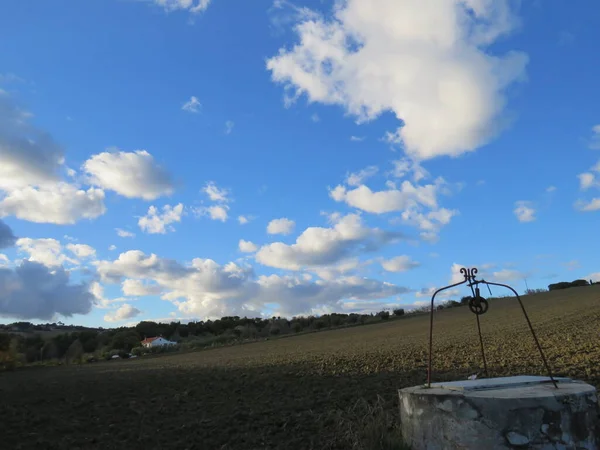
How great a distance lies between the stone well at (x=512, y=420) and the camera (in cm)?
513

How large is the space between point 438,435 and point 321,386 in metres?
14.4

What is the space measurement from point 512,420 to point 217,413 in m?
12.1

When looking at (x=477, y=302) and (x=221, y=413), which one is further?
(x=221, y=413)

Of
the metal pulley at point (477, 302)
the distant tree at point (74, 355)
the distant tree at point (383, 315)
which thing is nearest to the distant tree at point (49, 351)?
the distant tree at point (74, 355)

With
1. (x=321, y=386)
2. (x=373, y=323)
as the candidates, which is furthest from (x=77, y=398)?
(x=373, y=323)

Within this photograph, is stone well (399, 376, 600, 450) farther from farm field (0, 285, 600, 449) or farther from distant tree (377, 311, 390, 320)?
distant tree (377, 311, 390, 320)

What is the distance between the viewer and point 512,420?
5160 mm

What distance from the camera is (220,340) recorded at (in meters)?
83.4

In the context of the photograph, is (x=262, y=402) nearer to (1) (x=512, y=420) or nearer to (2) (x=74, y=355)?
(1) (x=512, y=420)

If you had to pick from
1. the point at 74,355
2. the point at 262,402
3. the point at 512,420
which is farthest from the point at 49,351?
A: the point at 512,420

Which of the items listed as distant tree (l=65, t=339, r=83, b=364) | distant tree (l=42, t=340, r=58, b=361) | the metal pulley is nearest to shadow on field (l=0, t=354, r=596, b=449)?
the metal pulley

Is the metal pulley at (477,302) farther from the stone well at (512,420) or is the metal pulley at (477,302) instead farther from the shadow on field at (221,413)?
the shadow on field at (221,413)

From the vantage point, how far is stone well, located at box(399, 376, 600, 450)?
5129 millimetres

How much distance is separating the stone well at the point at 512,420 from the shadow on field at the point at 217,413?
1.06 metres
